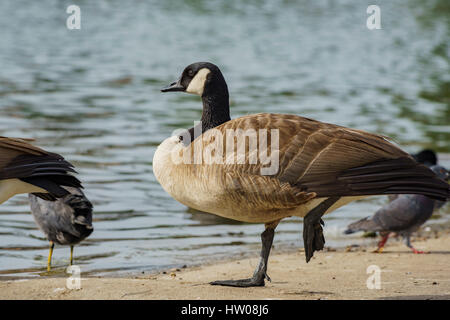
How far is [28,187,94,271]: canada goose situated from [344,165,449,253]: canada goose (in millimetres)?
3021

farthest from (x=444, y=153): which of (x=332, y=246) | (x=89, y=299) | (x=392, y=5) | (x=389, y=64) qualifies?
(x=392, y=5)

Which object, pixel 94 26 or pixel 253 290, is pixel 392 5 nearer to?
pixel 94 26

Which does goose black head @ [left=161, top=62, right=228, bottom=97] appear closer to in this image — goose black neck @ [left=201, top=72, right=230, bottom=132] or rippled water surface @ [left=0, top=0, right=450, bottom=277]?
goose black neck @ [left=201, top=72, right=230, bottom=132]

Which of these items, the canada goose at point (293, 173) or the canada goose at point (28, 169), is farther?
the canada goose at point (28, 169)

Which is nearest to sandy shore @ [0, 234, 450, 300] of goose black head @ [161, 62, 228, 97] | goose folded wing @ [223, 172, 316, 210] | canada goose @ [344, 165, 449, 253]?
canada goose @ [344, 165, 449, 253]

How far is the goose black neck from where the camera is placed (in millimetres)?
5996

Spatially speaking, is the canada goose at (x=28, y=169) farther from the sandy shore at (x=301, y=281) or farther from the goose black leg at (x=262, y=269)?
the goose black leg at (x=262, y=269)

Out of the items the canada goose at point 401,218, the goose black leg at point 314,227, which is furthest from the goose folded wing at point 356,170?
the canada goose at point 401,218

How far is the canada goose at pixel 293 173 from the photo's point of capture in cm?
492

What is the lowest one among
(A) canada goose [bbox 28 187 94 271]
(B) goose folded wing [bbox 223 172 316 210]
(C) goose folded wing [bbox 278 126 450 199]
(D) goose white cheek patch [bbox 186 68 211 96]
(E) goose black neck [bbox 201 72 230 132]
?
(A) canada goose [bbox 28 187 94 271]

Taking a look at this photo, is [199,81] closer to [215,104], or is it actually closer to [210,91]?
[210,91]

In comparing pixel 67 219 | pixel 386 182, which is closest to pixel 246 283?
pixel 386 182

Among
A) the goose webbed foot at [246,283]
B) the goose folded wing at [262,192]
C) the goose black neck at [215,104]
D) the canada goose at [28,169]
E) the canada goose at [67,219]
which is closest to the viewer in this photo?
the goose folded wing at [262,192]

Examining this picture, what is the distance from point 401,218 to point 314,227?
9.99ft
